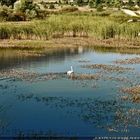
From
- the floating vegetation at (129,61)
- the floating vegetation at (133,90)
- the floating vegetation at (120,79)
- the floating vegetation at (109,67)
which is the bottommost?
the floating vegetation at (129,61)

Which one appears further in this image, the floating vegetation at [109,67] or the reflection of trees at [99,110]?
the floating vegetation at [109,67]

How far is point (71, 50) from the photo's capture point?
3294cm

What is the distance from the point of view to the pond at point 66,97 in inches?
572

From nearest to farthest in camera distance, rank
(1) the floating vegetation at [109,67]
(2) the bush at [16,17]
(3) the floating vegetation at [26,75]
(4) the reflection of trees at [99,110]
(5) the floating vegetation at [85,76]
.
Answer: (4) the reflection of trees at [99,110] → (3) the floating vegetation at [26,75] → (5) the floating vegetation at [85,76] → (1) the floating vegetation at [109,67] → (2) the bush at [16,17]

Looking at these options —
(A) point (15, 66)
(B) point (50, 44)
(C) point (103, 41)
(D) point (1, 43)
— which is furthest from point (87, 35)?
(A) point (15, 66)

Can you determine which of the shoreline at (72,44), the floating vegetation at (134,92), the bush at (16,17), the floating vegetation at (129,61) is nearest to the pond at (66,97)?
the floating vegetation at (134,92)

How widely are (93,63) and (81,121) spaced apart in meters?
12.4

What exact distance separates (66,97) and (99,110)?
7.74 ft

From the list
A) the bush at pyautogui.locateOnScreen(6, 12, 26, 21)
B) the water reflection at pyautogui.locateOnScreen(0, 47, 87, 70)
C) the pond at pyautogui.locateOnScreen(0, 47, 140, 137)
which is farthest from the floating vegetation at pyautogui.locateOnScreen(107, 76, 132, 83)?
the bush at pyautogui.locateOnScreen(6, 12, 26, 21)

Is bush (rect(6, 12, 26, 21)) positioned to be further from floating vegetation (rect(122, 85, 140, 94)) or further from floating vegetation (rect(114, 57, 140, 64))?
floating vegetation (rect(122, 85, 140, 94))

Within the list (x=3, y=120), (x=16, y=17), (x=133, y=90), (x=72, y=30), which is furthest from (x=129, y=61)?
(x=16, y=17)

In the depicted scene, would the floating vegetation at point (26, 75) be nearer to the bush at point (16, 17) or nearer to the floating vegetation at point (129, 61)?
the floating vegetation at point (129, 61)

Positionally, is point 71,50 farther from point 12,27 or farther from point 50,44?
point 12,27

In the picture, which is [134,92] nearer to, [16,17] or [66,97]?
[66,97]
